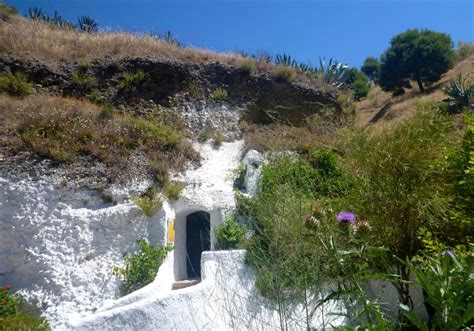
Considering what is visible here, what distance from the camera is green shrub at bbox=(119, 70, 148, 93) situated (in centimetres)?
1495

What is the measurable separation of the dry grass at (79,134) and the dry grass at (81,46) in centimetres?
273

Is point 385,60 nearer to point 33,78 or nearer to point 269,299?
point 33,78

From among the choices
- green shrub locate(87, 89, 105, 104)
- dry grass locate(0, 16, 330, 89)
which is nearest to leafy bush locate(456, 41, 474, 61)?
dry grass locate(0, 16, 330, 89)

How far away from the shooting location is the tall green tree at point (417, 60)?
1123 inches

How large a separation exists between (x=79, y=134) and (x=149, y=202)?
3180 millimetres

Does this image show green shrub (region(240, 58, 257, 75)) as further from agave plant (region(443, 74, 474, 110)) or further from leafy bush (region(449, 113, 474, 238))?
leafy bush (region(449, 113, 474, 238))

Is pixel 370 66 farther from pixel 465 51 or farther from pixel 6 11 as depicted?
pixel 6 11

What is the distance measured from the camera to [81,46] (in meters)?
16.5

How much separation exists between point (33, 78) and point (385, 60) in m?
25.8

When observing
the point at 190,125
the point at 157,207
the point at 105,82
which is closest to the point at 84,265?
the point at 157,207

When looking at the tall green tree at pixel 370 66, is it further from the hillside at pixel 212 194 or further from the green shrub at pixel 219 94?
the green shrub at pixel 219 94

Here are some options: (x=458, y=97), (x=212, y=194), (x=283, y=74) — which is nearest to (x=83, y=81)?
(x=212, y=194)

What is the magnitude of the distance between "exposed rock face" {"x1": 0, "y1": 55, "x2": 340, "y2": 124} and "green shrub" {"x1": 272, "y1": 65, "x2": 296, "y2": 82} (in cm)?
17

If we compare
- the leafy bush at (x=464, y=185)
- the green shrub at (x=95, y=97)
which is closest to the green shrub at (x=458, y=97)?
the leafy bush at (x=464, y=185)
